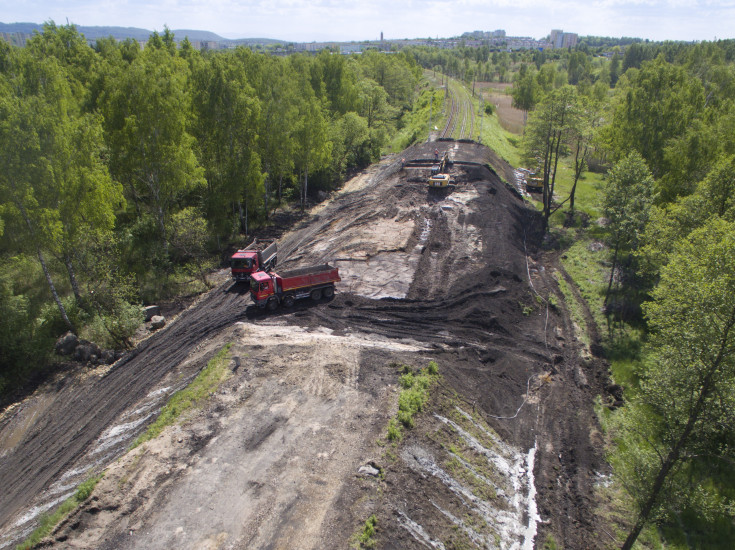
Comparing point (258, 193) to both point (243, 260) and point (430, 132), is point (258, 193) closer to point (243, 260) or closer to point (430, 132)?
Result: point (243, 260)

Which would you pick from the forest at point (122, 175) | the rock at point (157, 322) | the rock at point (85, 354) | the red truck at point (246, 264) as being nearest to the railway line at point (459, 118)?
the forest at point (122, 175)

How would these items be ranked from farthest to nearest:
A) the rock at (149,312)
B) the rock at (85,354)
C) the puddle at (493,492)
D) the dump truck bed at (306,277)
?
the rock at (149,312), the dump truck bed at (306,277), the rock at (85,354), the puddle at (493,492)

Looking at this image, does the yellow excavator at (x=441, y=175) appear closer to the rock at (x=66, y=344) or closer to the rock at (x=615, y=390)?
the rock at (x=615, y=390)

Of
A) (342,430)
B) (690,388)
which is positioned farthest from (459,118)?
(690,388)

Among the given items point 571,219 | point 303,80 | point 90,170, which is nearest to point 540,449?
point 90,170

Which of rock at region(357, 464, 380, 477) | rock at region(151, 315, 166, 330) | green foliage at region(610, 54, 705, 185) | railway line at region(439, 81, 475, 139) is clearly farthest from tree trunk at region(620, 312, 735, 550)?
railway line at region(439, 81, 475, 139)
